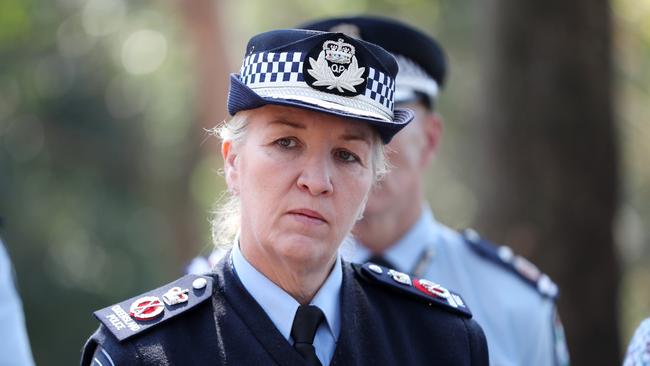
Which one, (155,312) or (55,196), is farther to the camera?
(55,196)

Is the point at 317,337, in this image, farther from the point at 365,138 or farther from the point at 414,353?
the point at 365,138

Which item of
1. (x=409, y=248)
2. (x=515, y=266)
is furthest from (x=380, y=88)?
(x=515, y=266)

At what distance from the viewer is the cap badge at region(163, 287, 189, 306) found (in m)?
3.23

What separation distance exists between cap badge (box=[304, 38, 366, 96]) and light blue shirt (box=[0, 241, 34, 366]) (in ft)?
5.11

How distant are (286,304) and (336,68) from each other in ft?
2.44

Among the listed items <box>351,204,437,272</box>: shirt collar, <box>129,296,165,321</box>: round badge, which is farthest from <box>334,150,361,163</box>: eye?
<box>351,204,437,272</box>: shirt collar

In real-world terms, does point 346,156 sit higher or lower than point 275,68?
lower

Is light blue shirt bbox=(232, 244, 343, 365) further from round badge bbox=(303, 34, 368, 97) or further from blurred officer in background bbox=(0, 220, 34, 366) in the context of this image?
blurred officer in background bbox=(0, 220, 34, 366)

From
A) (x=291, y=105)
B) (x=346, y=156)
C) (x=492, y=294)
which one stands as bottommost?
(x=492, y=294)

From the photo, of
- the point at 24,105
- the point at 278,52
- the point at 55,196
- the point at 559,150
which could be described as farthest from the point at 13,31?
the point at 278,52

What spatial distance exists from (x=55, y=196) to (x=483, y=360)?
1645 centimetres

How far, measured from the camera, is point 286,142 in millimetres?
3232

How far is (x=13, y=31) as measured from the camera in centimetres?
1741

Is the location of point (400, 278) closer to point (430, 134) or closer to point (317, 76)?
point (317, 76)
